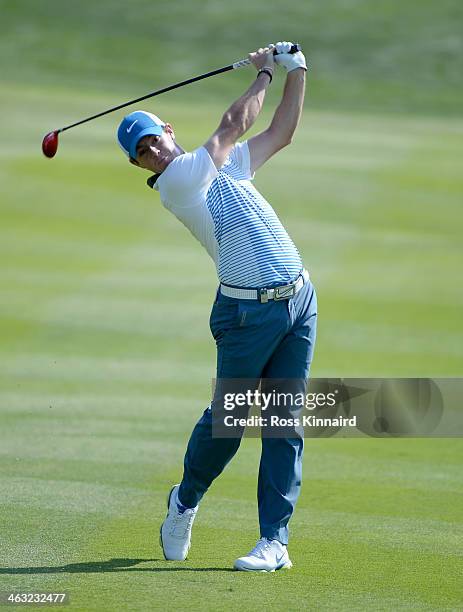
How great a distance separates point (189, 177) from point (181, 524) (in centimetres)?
158

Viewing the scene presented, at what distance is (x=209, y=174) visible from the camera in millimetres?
5254

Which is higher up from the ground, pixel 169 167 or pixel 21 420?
pixel 169 167

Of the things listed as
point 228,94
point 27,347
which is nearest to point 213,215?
point 27,347

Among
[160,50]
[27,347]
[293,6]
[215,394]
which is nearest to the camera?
[215,394]

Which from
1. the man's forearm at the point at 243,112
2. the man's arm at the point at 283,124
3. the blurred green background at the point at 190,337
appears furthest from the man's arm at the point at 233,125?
the blurred green background at the point at 190,337

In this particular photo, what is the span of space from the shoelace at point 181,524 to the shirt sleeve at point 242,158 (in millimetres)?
1594

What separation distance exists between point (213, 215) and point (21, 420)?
381 cm

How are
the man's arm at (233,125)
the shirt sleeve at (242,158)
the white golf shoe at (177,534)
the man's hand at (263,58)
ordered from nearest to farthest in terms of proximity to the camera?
1. the man's arm at (233,125)
2. the white golf shoe at (177,534)
3. the shirt sleeve at (242,158)
4. the man's hand at (263,58)

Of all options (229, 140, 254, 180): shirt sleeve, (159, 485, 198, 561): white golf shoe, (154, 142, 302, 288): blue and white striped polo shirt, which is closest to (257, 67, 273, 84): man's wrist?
(229, 140, 254, 180): shirt sleeve

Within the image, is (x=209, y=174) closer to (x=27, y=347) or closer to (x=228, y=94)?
(x=27, y=347)

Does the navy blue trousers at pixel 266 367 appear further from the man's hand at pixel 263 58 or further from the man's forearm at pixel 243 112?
the man's hand at pixel 263 58

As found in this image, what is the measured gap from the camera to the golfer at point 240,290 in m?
5.33

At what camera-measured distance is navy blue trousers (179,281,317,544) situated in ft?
17.6

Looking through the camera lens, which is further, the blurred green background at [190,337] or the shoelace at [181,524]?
the shoelace at [181,524]
